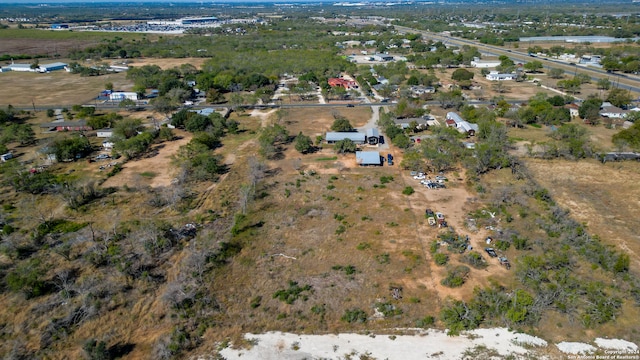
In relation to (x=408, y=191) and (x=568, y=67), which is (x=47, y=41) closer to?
(x=408, y=191)

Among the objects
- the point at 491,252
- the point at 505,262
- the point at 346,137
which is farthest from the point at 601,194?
the point at 346,137

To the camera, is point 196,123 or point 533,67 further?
point 533,67

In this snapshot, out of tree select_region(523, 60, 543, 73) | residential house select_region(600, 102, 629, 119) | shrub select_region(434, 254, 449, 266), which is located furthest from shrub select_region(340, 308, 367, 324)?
tree select_region(523, 60, 543, 73)

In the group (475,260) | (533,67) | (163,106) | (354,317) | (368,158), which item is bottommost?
(354,317)

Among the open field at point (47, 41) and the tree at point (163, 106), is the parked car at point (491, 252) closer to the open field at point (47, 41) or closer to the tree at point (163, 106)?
the tree at point (163, 106)

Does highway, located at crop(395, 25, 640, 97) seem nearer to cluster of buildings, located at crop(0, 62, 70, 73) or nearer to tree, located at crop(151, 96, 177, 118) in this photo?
tree, located at crop(151, 96, 177, 118)

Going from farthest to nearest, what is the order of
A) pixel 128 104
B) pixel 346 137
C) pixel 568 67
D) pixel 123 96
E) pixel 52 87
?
1. pixel 568 67
2. pixel 52 87
3. pixel 123 96
4. pixel 128 104
5. pixel 346 137
